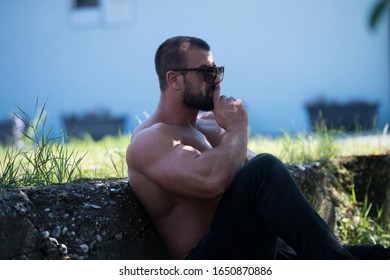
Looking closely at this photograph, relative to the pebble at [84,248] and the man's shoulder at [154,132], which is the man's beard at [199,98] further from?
the pebble at [84,248]

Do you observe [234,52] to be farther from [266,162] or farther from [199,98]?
[266,162]

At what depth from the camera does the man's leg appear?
121 inches

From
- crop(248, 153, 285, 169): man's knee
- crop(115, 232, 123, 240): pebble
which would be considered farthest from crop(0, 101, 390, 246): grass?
crop(248, 153, 285, 169): man's knee

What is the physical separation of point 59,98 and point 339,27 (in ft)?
16.0

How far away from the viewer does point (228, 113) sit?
3.53m

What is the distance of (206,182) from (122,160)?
4.84ft

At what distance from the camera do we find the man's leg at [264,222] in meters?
3.06

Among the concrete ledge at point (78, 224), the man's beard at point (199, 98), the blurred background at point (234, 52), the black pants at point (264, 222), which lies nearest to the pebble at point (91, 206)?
the concrete ledge at point (78, 224)

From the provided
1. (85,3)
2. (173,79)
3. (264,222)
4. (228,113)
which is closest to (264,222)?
(264,222)

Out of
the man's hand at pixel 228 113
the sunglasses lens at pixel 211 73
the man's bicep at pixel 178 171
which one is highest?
the sunglasses lens at pixel 211 73

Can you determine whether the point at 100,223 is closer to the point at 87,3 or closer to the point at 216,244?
the point at 216,244

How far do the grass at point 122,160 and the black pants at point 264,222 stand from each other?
0.91 metres

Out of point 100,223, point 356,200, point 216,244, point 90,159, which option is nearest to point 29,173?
point 100,223

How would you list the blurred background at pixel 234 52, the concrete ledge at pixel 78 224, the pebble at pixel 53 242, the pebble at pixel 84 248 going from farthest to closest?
the blurred background at pixel 234 52
the pebble at pixel 84 248
the pebble at pixel 53 242
the concrete ledge at pixel 78 224
